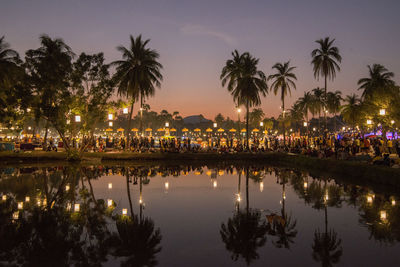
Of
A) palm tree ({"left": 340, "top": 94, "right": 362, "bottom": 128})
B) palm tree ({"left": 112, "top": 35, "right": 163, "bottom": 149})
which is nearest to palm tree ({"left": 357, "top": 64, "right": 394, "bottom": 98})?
palm tree ({"left": 340, "top": 94, "right": 362, "bottom": 128})

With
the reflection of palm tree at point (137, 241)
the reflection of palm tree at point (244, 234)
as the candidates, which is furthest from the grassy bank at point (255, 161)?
the reflection of palm tree at point (137, 241)

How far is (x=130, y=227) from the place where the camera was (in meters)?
8.78

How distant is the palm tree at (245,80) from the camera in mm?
39281

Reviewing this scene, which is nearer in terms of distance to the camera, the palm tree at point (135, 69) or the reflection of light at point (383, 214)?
the reflection of light at point (383, 214)

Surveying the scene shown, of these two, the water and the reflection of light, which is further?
the reflection of light

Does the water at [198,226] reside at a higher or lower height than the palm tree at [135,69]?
lower

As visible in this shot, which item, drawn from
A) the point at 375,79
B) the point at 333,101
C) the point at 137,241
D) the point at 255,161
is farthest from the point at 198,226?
the point at 333,101

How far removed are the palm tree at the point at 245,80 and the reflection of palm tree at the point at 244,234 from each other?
29325 mm

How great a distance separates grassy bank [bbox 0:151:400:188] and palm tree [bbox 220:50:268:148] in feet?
17.9

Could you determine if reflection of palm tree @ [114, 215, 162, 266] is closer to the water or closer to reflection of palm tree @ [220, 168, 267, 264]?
the water

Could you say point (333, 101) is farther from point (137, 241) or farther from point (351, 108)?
point (137, 241)

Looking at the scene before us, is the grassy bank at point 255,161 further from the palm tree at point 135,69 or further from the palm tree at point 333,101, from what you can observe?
the palm tree at point 333,101

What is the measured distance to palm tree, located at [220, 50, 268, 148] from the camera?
3928 cm

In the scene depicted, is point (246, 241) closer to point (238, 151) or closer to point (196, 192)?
point (196, 192)
